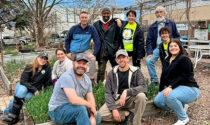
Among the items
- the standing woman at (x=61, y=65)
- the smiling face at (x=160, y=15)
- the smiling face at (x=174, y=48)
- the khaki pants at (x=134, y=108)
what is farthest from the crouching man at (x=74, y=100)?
the smiling face at (x=160, y=15)

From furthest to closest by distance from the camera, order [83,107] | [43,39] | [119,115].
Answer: [43,39], [119,115], [83,107]

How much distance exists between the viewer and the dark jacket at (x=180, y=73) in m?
3.10

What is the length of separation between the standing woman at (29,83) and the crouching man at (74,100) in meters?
1.17

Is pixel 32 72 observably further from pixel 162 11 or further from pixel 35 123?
pixel 162 11

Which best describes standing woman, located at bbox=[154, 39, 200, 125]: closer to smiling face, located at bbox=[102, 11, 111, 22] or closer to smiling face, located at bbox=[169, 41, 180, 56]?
smiling face, located at bbox=[169, 41, 180, 56]

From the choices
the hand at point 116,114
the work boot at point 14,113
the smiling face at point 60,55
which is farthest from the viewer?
the smiling face at point 60,55

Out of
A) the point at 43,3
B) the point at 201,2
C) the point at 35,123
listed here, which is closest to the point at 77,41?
the point at 35,123

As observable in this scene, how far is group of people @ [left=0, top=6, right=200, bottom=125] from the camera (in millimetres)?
2629

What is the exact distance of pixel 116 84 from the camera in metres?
3.08

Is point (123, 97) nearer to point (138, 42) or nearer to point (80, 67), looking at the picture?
point (80, 67)

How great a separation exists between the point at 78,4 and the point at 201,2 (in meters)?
10.7

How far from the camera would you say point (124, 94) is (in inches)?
113

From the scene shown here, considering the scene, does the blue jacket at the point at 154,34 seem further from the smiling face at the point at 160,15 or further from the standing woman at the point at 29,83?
the standing woman at the point at 29,83

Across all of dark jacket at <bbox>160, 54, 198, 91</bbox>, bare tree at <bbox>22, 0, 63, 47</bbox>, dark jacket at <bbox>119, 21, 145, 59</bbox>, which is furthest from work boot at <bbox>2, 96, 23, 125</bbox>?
bare tree at <bbox>22, 0, 63, 47</bbox>
